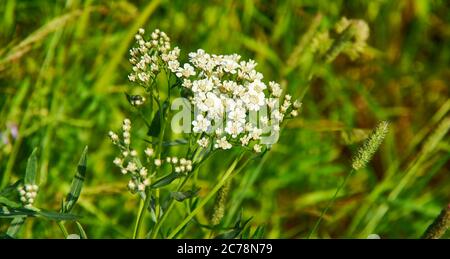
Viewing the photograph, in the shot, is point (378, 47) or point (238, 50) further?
point (378, 47)

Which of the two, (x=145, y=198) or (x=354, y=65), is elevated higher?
(x=354, y=65)

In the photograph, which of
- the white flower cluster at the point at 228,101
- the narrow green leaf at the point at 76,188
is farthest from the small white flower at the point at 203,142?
the narrow green leaf at the point at 76,188

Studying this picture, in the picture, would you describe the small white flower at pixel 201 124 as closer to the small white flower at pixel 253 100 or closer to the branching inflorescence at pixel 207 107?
the branching inflorescence at pixel 207 107

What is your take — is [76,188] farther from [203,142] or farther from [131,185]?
[203,142]

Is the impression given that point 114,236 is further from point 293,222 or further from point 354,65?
point 354,65

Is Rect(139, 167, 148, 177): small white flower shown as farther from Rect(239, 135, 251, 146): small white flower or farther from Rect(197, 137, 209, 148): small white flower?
Rect(239, 135, 251, 146): small white flower
